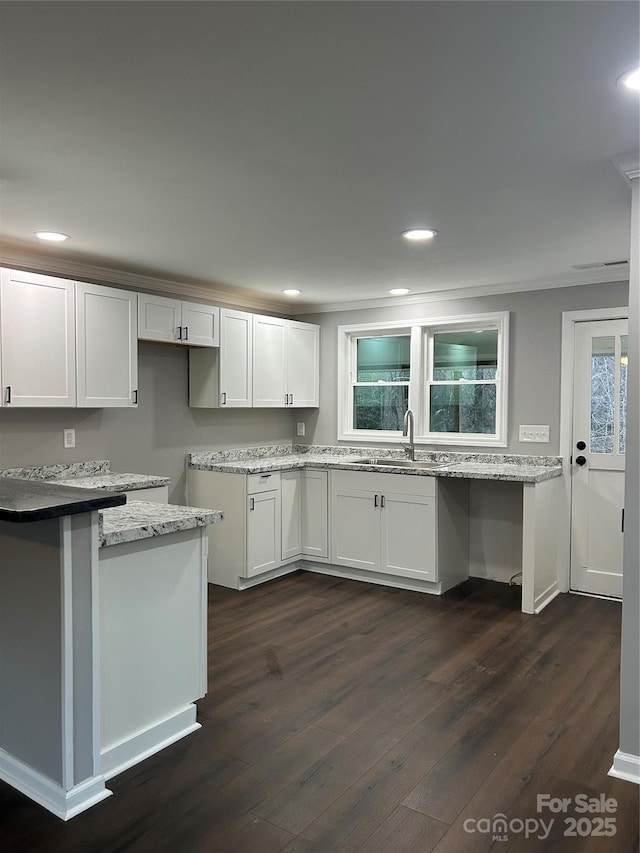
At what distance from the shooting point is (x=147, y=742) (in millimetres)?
2420

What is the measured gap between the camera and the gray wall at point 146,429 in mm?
3799

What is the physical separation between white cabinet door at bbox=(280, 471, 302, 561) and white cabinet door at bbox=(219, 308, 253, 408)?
0.70 metres

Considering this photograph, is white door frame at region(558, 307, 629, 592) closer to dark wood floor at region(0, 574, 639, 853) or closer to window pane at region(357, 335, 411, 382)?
dark wood floor at region(0, 574, 639, 853)

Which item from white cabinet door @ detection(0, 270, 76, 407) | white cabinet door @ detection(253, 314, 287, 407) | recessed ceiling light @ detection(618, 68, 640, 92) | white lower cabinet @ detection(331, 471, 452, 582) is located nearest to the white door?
white lower cabinet @ detection(331, 471, 452, 582)

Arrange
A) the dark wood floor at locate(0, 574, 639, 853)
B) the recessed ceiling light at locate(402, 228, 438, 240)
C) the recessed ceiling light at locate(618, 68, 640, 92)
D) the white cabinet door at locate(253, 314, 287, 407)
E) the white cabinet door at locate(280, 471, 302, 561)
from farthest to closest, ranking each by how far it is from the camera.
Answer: the white cabinet door at locate(253, 314, 287, 407) < the white cabinet door at locate(280, 471, 302, 561) < the recessed ceiling light at locate(402, 228, 438, 240) < the dark wood floor at locate(0, 574, 639, 853) < the recessed ceiling light at locate(618, 68, 640, 92)

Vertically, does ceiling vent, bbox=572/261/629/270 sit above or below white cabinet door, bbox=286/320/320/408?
above

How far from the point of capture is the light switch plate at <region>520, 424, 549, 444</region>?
15.1 feet

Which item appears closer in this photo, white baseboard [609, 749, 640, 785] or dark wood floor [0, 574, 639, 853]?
dark wood floor [0, 574, 639, 853]

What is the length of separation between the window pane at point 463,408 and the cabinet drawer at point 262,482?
56.9 inches

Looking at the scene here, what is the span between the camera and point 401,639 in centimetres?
363

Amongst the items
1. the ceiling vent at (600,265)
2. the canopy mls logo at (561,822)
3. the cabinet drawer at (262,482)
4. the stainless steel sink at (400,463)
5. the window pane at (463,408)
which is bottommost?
the canopy mls logo at (561,822)

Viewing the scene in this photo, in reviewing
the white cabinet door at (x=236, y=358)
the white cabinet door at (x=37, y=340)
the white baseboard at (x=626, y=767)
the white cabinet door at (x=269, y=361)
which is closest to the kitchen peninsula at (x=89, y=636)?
the white cabinet door at (x=37, y=340)

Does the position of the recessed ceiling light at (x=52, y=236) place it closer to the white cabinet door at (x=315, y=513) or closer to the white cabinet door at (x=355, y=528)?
the white cabinet door at (x=315, y=513)

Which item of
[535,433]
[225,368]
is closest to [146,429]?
[225,368]
